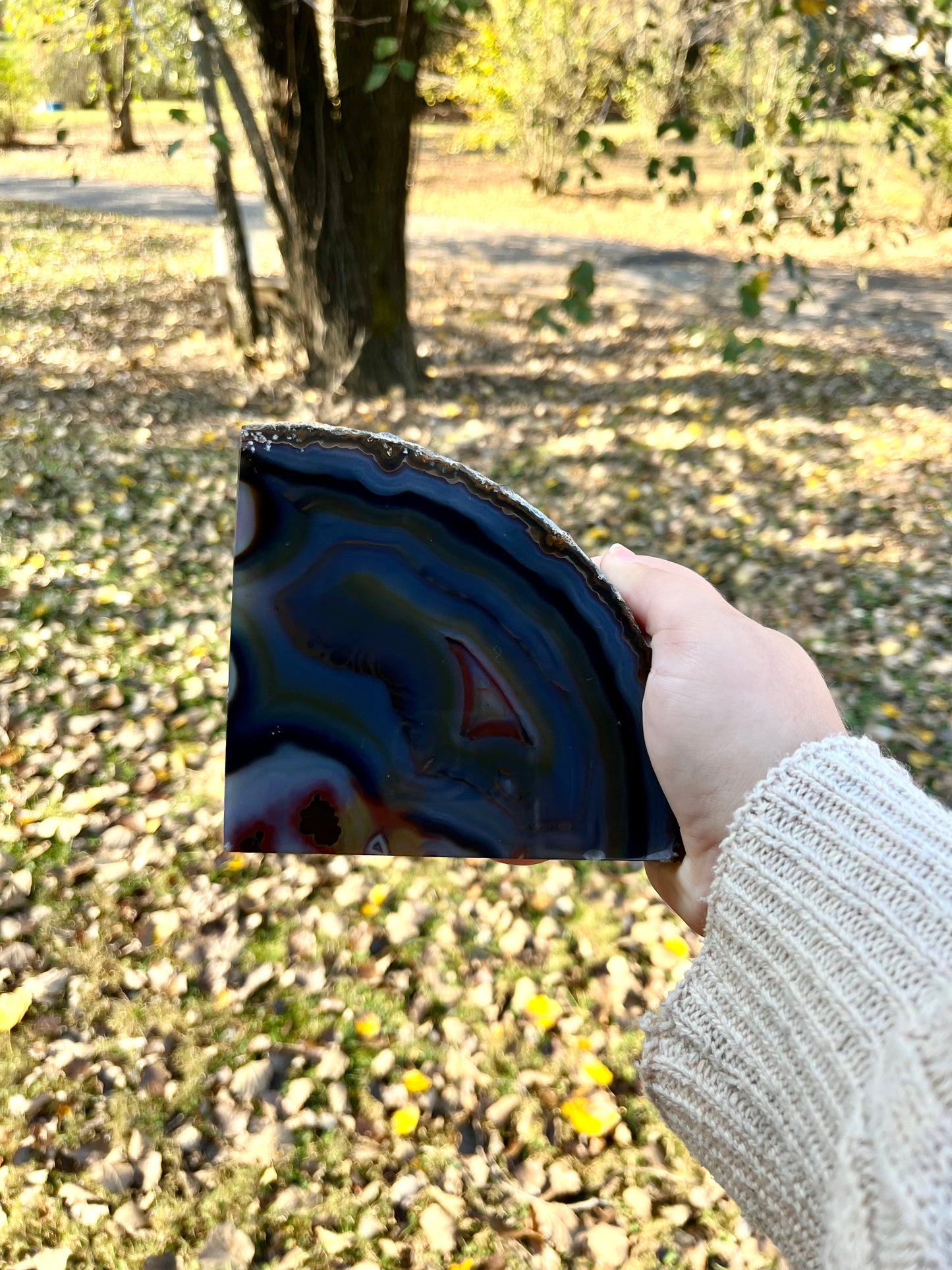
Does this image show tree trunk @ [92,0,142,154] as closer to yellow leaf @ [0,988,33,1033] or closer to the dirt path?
the dirt path

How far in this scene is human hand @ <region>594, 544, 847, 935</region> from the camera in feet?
4.42

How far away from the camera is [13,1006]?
2510mm

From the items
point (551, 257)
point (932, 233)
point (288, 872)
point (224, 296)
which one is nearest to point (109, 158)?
point (551, 257)

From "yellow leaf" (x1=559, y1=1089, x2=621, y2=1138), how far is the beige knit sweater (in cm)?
126

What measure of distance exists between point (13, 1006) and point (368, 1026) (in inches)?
38.1

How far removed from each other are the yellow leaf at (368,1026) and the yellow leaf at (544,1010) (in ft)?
1.42

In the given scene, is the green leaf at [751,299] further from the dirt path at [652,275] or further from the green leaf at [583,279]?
the dirt path at [652,275]

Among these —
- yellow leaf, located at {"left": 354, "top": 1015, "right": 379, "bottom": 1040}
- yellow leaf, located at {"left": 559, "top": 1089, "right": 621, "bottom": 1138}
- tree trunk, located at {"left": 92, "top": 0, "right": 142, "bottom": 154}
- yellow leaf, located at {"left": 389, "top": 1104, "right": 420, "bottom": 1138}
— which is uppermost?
tree trunk, located at {"left": 92, "top": 0, "right": 142, "bottom": 154}

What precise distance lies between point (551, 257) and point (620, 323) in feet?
8.93

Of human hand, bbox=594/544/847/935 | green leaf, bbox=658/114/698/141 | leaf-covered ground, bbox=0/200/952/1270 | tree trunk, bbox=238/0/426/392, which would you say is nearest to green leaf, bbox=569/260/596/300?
green leaf, bbox=658/114/698/141

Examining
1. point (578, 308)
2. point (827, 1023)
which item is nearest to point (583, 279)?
point (578, 308)

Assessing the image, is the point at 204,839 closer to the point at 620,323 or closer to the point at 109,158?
the point at 620,323

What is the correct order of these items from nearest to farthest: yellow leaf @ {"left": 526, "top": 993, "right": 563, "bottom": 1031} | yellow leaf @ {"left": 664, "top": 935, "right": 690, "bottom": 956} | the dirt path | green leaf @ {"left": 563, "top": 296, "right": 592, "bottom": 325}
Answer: yellow leaf @ {"left": 526, "top": 993, "right": 563, "bottom": 1031} < yellow leaf @ {"left": 664, "top": 935, "right": 690, "bottom": 956} < green leaf @ {"left": 563, "top": 296, "right": 592, "bottom": 325} < the dirt path

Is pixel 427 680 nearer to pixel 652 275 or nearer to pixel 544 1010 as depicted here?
pixel 544 1010
